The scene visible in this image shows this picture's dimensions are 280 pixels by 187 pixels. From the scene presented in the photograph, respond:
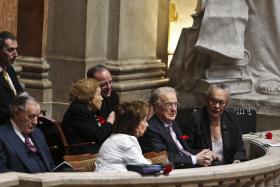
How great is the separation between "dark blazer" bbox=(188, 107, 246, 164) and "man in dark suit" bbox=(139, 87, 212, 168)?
47cm

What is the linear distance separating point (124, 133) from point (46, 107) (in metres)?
4.71

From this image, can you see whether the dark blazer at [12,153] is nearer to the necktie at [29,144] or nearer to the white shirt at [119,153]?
the necktie at [29,144]

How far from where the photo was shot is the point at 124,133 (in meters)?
8.27

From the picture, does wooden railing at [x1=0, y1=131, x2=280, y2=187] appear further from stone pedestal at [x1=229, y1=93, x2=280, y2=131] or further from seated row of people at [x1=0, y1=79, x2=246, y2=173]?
stone pedestal at [x1=229, y1=93, x2=280, y2=131]

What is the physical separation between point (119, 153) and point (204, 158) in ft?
4.36

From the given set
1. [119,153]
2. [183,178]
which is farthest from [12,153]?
[183,178]

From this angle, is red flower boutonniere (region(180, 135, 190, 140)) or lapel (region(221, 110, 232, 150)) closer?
red flower boutonniere (region(180, 135, 190, 140))

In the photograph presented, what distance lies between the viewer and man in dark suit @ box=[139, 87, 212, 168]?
9.18 meters

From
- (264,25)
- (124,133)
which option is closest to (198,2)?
(264,25)

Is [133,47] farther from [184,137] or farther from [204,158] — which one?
[204,158]

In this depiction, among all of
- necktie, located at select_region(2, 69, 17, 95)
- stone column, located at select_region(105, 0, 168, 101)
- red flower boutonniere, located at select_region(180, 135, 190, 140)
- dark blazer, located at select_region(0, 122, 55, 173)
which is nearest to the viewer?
dark blazer, located at select_region(0, 122, 55, 173)

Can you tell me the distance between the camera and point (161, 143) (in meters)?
9.23

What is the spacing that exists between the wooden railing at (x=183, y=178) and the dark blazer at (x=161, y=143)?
0.63 m

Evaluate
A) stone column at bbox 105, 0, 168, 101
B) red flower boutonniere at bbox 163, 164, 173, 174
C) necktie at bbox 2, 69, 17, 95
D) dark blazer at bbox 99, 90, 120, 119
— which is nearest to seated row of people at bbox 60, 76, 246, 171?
red flower boutonniere at bbox 163, 164, 173, 174
